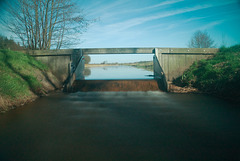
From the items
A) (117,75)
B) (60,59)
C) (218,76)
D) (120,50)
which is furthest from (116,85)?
(117,75)

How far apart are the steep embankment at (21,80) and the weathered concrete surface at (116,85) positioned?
169 cm

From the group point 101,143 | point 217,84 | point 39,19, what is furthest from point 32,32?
point 217,84

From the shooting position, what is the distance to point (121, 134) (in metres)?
3.66

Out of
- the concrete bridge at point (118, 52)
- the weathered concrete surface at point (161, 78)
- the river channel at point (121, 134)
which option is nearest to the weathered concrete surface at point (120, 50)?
the concrete bridge at point (118, 52)

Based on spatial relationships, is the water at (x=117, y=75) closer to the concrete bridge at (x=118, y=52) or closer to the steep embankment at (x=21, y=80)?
the concrete bridge at (x=118, y=52)

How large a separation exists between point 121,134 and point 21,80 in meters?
6.19

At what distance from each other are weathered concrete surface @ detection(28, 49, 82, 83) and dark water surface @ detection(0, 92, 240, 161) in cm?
535

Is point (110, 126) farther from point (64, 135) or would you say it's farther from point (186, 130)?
point (186, 130)

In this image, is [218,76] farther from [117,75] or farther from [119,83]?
[117,75]

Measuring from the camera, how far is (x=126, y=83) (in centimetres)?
1023

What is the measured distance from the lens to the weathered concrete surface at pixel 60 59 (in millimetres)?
10766

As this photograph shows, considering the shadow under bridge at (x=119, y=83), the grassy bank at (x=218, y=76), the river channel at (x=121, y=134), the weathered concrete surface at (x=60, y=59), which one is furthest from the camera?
the weathered concrete surface at (x=60, y=59)

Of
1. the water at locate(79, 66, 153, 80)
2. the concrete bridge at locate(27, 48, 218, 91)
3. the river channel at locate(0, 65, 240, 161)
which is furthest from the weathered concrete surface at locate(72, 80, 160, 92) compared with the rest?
the river channel at locate(0, 65, 240, 161)

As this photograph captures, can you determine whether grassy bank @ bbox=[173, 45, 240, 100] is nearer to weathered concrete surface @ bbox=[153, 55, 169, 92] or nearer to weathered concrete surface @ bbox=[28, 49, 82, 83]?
weathered concrete surface @ bbox=[153, 55, 169, 92]
